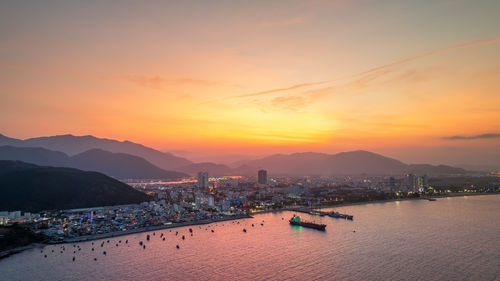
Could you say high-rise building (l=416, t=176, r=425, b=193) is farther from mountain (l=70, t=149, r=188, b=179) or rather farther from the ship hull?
mountain (l=70, t=149, r=188, b=179)

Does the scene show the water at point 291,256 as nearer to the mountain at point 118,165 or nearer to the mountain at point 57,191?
the mountain at point 57,191

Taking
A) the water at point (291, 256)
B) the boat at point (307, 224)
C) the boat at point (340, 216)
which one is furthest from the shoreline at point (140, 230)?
the boat at point (340, 216)

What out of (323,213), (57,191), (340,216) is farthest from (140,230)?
(340,216)

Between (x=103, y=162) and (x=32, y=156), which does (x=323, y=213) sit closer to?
(x=32, y=156)

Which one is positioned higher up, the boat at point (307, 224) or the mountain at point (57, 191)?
the mountain at point (57, 191)

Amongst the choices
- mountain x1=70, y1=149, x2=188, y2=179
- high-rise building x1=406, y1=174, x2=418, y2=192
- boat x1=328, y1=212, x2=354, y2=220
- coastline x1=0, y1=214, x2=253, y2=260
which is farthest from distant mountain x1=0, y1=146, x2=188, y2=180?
boat x1=328, y1=212, x2=354, y2=220

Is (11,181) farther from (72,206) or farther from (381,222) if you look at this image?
(381,222)
